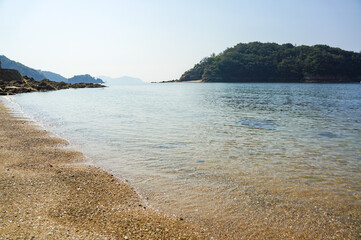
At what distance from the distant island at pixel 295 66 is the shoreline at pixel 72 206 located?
180 metres

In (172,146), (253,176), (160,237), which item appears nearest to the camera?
(160,237)

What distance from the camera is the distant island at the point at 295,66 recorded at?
15750cm

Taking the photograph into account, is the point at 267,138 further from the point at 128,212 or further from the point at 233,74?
the point at 233,74

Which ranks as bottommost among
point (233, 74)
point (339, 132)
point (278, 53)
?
point (339, 132)

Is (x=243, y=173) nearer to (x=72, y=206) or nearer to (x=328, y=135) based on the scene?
(x=72, y=206)

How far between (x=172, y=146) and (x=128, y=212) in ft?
20.5

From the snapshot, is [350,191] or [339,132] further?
[339,132]

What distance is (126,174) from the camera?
25.7 ft

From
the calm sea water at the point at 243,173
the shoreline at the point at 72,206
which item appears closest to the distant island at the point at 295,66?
the calm sea water at the point at 243,173

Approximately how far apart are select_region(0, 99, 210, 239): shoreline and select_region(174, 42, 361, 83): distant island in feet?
592

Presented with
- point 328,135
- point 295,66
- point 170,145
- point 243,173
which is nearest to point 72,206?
point 243,173

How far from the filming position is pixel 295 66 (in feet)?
546

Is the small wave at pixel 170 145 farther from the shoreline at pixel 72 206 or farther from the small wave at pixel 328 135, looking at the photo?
the small wave at pixel 328 135

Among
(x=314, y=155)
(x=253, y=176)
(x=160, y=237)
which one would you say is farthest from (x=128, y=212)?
(x=314, y=155)
